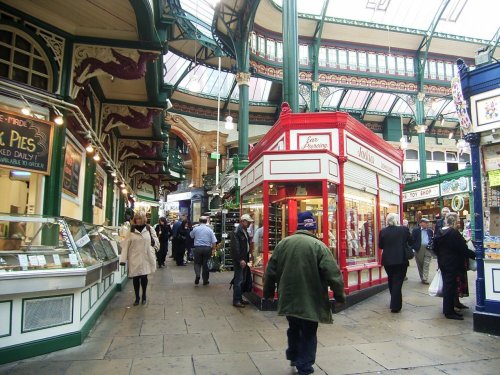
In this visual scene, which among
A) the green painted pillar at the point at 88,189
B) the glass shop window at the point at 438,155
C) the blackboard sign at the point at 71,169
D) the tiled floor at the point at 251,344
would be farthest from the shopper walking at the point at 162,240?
the glass shop window at the point at 438,155

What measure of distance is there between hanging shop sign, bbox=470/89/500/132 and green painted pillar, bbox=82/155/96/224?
8201 mm

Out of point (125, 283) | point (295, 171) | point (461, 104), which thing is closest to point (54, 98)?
point (295, 171)

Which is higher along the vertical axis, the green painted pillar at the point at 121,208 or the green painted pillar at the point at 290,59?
the green painted pillar at the point at 290,59

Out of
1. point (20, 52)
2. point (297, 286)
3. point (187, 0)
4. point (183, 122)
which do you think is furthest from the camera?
point (183, 122)

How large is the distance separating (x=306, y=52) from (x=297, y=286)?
21.6 m

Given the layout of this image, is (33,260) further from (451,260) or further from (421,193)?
(421,193)

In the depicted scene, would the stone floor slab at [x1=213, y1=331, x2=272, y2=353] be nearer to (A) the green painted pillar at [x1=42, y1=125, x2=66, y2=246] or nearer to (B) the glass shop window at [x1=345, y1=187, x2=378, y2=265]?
(B) the glass shop window at [x1=345, y1=187, x2=378, y2=265]

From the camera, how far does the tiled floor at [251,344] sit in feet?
13.5

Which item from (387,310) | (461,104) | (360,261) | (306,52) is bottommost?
(387,310)

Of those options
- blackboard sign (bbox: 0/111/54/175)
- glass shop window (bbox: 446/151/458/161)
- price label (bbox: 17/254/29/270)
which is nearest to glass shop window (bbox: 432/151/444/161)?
glass shop window (bbox: 446/151/458/161)

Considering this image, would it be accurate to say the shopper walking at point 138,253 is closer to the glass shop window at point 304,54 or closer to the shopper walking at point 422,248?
the shopper walking at point 422,248

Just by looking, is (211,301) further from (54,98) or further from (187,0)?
(187,0)

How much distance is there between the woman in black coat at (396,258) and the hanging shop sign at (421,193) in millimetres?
16693

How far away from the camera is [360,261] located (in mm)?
8547
